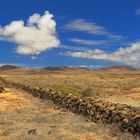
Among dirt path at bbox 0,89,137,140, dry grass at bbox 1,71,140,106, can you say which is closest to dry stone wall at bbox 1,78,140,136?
dirt path at bbox 0,89,137,140

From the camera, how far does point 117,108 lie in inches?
765

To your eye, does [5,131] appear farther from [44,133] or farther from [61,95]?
[61,95]

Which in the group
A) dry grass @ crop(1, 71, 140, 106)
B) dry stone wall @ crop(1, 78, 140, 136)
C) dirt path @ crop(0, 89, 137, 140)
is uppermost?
dry grass @ crop(1, 71, 140, 106)

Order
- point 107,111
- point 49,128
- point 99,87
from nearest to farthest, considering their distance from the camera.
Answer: point 49,128 < point 107,111 < point 99,87

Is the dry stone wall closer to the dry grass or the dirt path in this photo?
the dirt path

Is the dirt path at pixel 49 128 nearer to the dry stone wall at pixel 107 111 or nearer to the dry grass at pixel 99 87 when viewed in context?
the dry stone wall at pixel 107 111

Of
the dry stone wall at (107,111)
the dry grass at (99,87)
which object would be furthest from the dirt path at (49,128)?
the dry grass at (99,87)

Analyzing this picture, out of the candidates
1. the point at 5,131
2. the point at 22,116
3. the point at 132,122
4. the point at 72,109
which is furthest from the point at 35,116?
the point at 132,122

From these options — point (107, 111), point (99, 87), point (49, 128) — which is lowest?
point (49, 128)

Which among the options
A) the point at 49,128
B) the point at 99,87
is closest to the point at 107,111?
the point at 49,128

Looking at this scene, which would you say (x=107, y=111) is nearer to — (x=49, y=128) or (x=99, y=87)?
(x=49, y=128)

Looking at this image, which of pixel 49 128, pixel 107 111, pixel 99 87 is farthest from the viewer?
pixel 99 87

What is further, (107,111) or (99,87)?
(99,87)

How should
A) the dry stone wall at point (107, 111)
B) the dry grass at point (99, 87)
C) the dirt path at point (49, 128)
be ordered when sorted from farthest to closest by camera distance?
the dry grass at point (99, 87), the dirt path at point (49, 128), the dry stone wall at point (107, 111)
